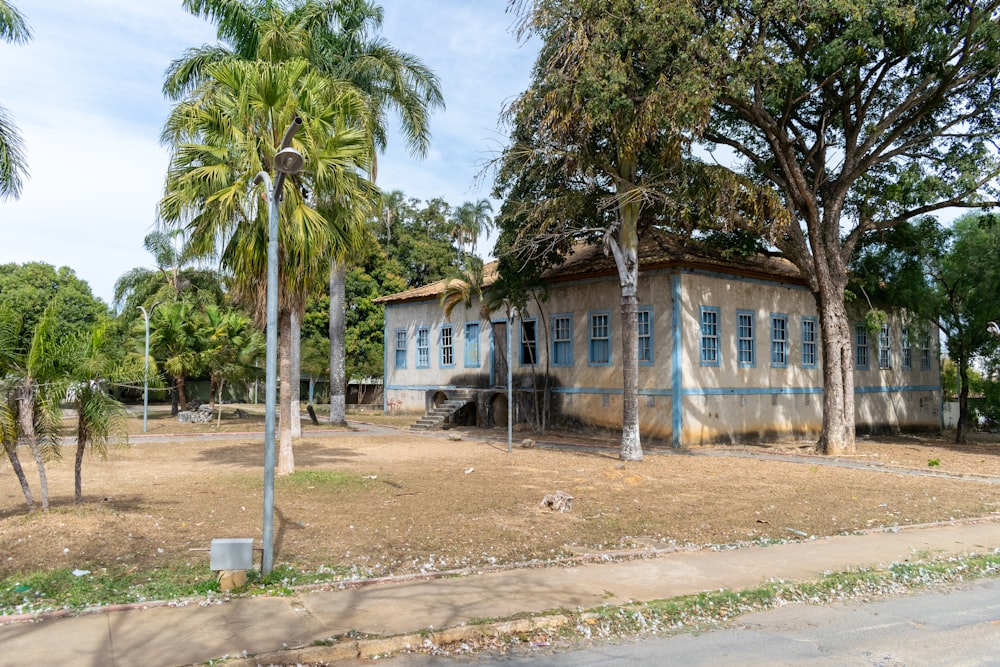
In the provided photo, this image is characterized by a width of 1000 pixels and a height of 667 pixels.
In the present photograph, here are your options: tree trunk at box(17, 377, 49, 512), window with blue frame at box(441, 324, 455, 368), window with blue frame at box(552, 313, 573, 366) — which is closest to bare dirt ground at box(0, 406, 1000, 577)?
tree trunk at box(17, 377, 49, 512)

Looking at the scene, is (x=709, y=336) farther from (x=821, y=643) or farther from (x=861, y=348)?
(x=821, y=643)

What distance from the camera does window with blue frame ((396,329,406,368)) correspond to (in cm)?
3206

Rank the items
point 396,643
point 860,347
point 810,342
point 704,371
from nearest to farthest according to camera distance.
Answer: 1. point 396,643
2. point 704,371
3. point 810,342
4. point 860,347

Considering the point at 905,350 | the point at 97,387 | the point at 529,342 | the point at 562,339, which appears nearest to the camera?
the point at 97,387

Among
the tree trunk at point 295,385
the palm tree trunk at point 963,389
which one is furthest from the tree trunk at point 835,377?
the tree trunk at point 295,385

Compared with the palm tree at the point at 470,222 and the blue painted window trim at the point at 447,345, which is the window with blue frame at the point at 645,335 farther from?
the palm tree at the point at 470,222

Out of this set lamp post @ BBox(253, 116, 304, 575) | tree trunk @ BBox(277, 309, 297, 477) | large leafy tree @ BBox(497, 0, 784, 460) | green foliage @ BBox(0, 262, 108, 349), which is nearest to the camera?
lamp post @ BBox(253, 116, 304, 575)

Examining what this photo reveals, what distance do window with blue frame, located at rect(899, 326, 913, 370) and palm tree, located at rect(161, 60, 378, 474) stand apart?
73.3ft

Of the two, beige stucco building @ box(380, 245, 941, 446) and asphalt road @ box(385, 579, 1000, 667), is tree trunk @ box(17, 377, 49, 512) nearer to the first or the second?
asphalt road @ box(385, 579, 1000, 667)

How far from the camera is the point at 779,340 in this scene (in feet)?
74.8

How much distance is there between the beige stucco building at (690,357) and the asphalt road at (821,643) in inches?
533

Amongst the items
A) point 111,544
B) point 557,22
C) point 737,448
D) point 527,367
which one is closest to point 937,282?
point 737,448

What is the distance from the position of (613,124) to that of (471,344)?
14.0m

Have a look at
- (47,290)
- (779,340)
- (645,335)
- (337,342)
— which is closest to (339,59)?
(337,342)
